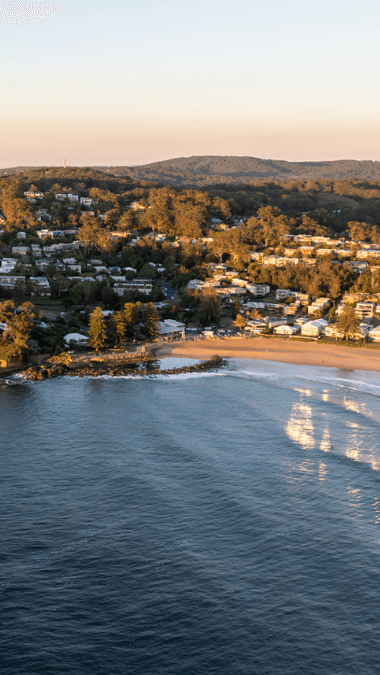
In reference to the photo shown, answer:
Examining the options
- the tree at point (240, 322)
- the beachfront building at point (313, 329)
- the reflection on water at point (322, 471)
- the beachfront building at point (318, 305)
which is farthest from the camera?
the beachfront building at point (318, 305)

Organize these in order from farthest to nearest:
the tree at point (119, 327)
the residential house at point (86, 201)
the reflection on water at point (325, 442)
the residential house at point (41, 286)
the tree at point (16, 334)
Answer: the residential house at point (86, 201) < the residential house at point (41, 286) < the tree at point (119, 327) < the tree at point (16, 334) < the reflection on water at point (325, 442)

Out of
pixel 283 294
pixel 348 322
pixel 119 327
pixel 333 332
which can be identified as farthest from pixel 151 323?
pixel 283 294

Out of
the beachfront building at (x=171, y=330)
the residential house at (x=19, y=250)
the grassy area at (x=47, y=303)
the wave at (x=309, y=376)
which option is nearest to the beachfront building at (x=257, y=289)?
the beachfront building at (x=171, y=330)

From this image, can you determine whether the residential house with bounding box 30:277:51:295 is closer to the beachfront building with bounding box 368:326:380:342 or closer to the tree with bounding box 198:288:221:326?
the tree with bounding box 198:288:221:326

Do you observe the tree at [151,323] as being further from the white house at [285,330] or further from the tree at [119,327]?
the white house at [285,330]

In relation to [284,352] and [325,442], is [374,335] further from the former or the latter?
[325,442]

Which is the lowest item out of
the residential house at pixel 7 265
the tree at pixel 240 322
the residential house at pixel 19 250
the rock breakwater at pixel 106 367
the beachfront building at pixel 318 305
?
the rock breakwater at pixel 106 367

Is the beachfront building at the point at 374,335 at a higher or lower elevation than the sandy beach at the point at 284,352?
higher
